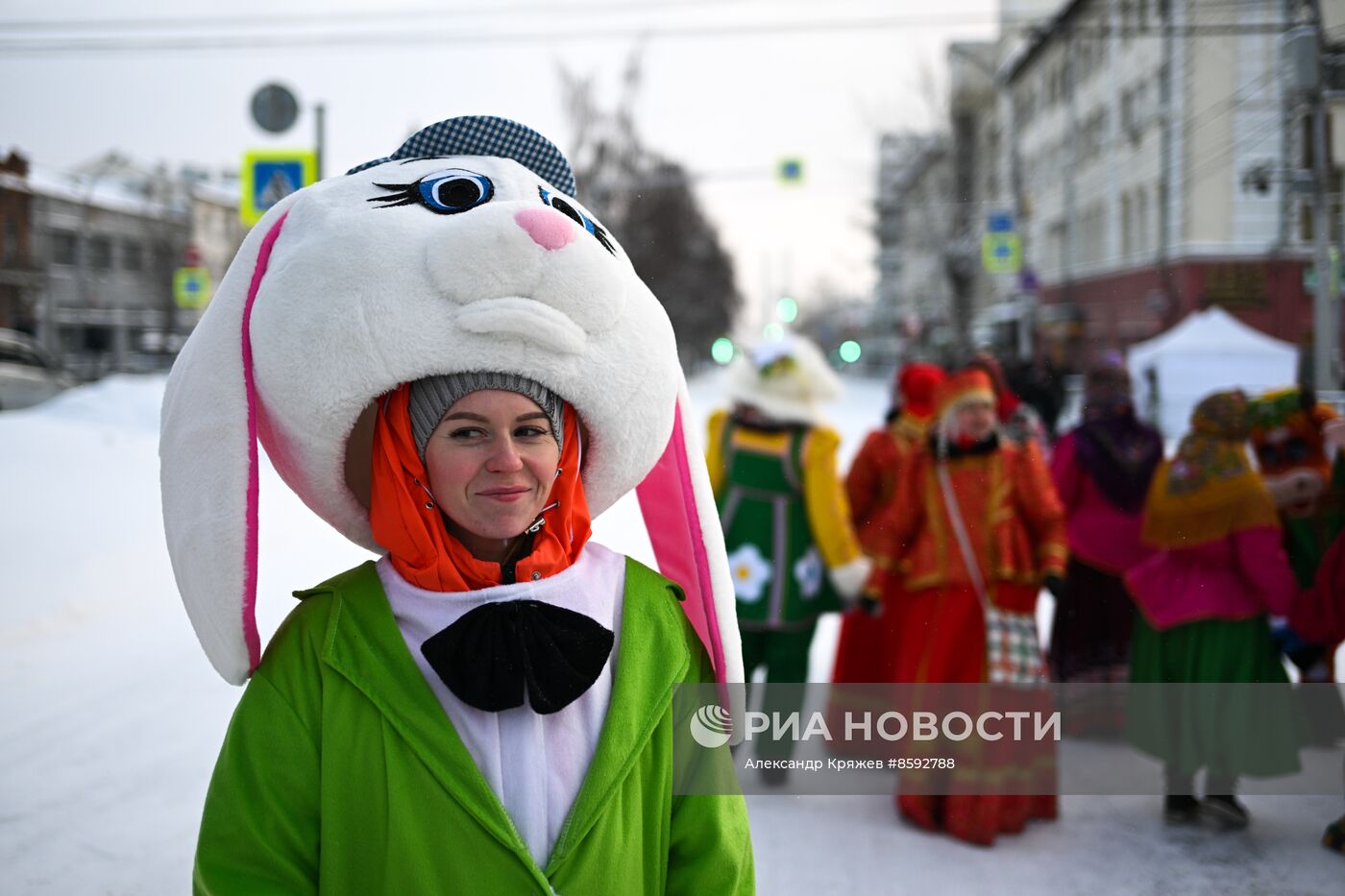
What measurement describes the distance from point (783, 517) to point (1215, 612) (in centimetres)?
157

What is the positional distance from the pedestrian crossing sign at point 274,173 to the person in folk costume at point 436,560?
11.3ft

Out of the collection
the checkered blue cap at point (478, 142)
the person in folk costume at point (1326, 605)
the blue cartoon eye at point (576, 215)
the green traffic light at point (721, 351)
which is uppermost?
the checkered blue cap at point (478, 142)

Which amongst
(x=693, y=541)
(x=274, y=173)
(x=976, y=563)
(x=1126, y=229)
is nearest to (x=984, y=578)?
(x=976, y=563)

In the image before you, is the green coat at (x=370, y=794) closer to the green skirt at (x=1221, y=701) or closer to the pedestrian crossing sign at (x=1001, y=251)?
the green skirt at (x=1221, y=701)

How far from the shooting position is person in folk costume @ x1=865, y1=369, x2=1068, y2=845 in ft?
12.0

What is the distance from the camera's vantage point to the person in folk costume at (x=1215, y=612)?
3.43 meters

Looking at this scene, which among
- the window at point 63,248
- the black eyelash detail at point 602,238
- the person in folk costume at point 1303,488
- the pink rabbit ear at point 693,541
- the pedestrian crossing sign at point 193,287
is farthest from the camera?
the pedestrian crossing sign at point 193,287

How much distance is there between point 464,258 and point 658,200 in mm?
1614

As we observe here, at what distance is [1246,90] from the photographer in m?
3.76

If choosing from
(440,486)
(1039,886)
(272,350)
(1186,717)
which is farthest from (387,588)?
(1186,717)

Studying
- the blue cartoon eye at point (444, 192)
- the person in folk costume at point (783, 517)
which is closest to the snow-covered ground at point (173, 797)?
the person in folk costume at point (783, 517)

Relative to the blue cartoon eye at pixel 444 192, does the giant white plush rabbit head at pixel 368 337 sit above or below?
below

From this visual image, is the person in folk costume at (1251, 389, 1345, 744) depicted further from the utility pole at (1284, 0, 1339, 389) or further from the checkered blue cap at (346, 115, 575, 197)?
the checkered blue cap at (346, 115, 575, 197)

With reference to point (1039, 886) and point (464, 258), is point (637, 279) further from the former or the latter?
point (1039, 886)
